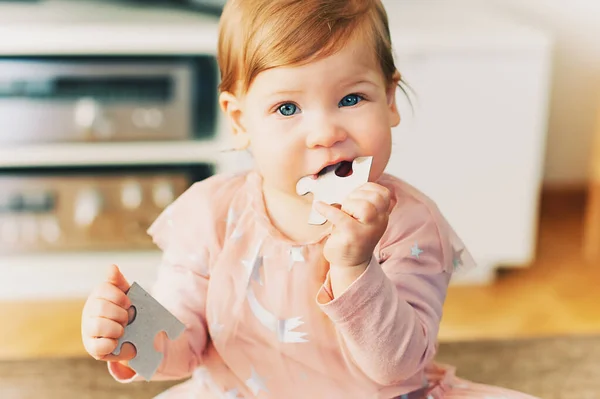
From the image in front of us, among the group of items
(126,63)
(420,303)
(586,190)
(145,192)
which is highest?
(420,303)

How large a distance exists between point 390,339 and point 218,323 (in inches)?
8.0

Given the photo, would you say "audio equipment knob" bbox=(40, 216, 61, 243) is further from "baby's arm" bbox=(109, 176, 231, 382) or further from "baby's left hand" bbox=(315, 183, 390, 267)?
"baby's left hand" bbox=(315, 183, 390, 267)

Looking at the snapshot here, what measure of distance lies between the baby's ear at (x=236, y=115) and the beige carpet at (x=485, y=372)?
0.76 meters

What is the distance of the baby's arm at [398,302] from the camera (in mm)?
625

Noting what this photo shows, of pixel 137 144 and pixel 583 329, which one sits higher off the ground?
pixel 137 144

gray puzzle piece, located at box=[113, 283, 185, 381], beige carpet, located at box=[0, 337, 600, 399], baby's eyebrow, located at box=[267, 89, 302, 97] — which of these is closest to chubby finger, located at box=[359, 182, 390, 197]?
baby's eyebrow, located at box=[267, 89, 302, 97]

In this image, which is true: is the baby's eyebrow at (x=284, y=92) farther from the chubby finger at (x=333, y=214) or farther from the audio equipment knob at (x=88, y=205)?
the audio equipment knob at (x=88, y=205)

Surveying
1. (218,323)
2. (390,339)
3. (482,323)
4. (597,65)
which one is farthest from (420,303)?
(597,65)

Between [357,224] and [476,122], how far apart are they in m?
1.16

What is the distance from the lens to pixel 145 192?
5.70 feet

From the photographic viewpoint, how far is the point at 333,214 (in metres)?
0.61

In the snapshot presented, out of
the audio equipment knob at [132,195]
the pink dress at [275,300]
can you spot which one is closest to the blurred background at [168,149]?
the audio equipment knob at [132,195]

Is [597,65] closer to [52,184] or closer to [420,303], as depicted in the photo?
[52,184]

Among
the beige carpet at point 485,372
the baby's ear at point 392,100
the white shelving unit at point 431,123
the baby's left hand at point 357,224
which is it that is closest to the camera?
the baby's left hand at point 357,224
